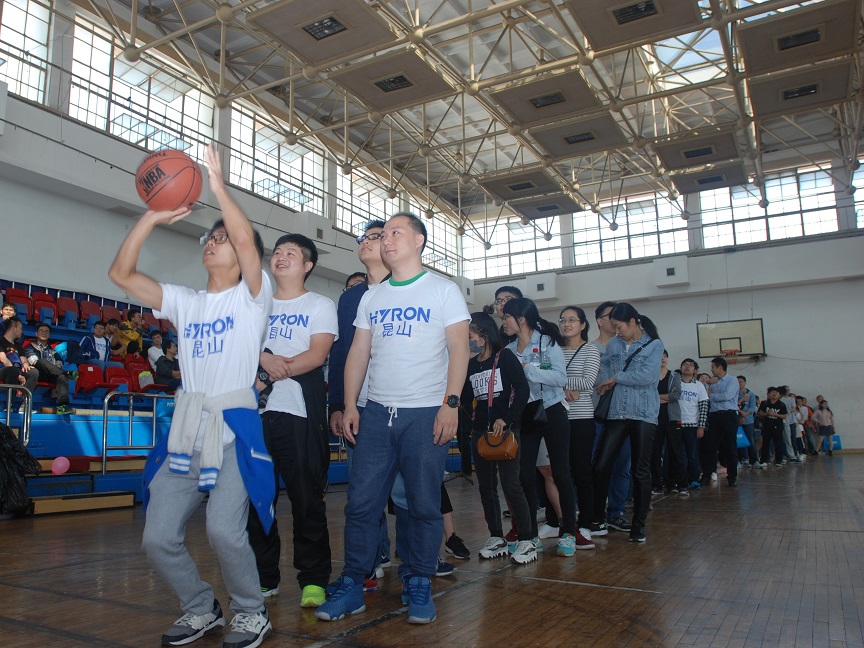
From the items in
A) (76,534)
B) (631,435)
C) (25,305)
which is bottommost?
(76,534)

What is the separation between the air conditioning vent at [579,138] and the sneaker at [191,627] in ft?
40.1

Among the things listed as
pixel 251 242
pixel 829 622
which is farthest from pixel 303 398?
pixel 829 622

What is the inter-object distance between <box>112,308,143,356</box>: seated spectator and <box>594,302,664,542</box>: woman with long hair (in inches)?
329

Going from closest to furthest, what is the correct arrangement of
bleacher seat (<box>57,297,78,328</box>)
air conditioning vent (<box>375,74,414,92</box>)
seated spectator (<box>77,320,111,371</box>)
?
seated spectator (<box>77,320,111,371</box>), bleacher seat (<box>57,297,78,328</box>), air conditioning vent (<box>375,74,414,92</box>)

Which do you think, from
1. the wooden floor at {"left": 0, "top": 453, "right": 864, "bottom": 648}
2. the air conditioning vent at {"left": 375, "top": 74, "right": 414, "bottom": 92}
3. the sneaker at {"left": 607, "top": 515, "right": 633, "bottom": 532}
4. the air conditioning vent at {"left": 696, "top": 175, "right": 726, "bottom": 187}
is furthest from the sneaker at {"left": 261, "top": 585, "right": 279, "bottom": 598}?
the air conditioning vent at {"left": 696, "top": 175, "right": 726, "bottom": 187}

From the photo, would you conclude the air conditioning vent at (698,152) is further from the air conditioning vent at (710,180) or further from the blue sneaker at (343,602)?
the blue sneaker at (343,602)

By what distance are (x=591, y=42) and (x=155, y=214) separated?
365 inches

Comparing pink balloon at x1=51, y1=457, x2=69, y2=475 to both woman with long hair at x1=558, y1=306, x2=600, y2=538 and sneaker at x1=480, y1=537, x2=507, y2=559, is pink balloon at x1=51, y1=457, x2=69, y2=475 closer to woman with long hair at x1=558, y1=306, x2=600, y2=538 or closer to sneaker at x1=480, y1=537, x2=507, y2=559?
sneaker at x1=480, y1=537, x2=507, y2=559

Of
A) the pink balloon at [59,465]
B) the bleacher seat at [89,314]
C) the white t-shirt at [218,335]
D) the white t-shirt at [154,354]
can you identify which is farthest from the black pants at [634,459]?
the bleacher seat at [89,314]

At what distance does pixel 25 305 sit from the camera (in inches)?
389

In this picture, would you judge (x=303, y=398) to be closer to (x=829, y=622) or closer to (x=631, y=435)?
(x=829, y=622)

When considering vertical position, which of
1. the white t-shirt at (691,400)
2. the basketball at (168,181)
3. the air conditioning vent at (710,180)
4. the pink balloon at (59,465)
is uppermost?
the air conditioning vent at (710,180)

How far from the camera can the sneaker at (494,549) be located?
3590 mm

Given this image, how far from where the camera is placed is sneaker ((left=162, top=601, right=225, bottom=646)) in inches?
82.0
